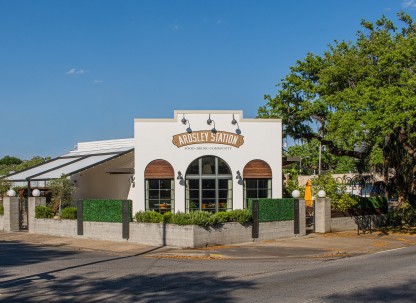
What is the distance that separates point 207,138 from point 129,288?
15.6 metres

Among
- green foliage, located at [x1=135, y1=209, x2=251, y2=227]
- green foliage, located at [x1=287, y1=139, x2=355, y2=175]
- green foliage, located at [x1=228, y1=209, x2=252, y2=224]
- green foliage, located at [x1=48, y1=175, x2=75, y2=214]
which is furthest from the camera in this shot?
green foliage, located at [x1=287, y1=139, x2=355, y2=175]

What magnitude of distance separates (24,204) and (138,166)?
8.12 metres

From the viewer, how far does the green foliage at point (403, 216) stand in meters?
31.5

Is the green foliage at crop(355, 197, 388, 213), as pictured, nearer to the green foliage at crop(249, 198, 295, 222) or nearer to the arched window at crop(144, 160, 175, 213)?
the green foliage at crop(249, 198, 295, 222)

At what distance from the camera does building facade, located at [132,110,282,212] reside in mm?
27547

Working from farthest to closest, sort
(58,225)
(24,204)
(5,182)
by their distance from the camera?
(5,182) < (24,204) < (58,225)

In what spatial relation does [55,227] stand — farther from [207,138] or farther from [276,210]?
[276,210]

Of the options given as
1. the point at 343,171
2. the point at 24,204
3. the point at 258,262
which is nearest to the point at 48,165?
the point at 24,204

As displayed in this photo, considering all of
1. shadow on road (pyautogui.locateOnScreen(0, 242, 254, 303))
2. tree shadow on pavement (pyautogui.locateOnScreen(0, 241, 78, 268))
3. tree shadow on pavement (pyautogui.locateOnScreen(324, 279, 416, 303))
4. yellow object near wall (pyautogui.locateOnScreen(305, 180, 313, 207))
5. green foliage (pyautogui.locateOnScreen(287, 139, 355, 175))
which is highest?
green foliage (pyautogui.locateOnScreen(287, 139, 355, 175))

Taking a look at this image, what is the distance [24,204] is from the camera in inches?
1243

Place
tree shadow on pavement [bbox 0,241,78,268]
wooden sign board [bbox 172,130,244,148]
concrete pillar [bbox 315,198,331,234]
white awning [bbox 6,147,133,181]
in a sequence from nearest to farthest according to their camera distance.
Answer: tree shadow on pavement [bbox 0,241,78,268] < concrete pillar [bbox 315,198,331,234] < wooden sign board [bbox 172,130,244,148] < white awning [bbox 6,147,133,181]

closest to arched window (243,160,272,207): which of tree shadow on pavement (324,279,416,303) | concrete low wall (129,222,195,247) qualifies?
concrete low wall (129,222,195,247)

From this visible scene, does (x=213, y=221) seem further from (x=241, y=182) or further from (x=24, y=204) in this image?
(x=24, y=204)

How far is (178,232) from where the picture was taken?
22.4m
